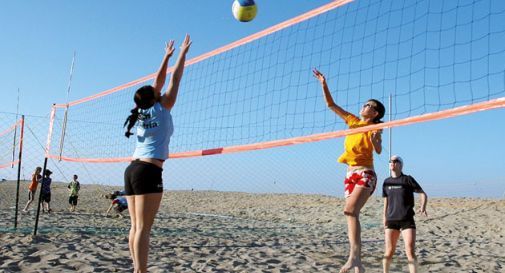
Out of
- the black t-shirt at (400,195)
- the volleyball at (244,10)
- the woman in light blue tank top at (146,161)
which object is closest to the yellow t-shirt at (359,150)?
the black t-shirt at (400,195)

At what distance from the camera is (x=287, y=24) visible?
16.7 feet

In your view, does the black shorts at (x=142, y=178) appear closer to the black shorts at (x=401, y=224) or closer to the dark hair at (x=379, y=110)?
the dark hair at (x=379, y=110)

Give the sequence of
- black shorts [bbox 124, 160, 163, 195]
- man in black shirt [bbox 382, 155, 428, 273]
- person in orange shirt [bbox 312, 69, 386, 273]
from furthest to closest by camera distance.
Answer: man in black shirt [bbox 382, 155, 428, 273] → person in orange shirt [bbox 312, 69, 386, 273] → black shorts [bbox 124, 160, 163, 195]

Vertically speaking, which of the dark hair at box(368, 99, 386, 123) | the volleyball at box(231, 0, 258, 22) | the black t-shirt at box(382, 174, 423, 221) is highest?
the volleyball at box(231, 0, 258, 22)

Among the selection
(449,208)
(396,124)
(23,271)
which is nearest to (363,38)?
(396,124)

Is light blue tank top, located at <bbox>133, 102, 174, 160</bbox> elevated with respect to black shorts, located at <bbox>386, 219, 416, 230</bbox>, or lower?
elevated

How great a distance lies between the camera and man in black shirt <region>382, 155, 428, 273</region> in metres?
4.04

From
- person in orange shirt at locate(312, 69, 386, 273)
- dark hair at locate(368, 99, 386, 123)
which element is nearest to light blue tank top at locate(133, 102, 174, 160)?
person in orange shirt at locate(312, 69, 386, 273)

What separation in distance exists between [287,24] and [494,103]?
2.68 m

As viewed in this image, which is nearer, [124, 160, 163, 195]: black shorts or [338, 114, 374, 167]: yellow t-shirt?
[124, 160, 163, 195]: black shorts

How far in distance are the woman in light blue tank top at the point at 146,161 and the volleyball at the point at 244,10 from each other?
262 centimetres

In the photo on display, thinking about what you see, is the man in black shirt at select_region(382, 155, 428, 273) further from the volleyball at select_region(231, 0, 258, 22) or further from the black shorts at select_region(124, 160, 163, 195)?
the volleyball at select_region(231, 0, 258, 22)

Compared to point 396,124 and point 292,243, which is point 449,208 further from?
point 396,124

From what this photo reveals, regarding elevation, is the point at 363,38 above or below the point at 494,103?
above
